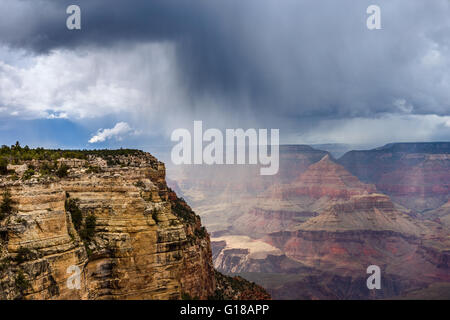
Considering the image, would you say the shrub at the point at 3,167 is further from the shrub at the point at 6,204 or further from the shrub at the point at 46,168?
the shrub at the point at 6,204

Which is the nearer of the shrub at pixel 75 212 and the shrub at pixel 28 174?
the shrub at pixel 28 174

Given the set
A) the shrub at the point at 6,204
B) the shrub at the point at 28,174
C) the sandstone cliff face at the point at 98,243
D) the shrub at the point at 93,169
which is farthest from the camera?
the shrub at the point at 93,169

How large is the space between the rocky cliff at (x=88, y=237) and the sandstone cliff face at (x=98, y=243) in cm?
5

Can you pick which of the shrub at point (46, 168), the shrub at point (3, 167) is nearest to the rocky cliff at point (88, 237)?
the shrub at point (46, 168)

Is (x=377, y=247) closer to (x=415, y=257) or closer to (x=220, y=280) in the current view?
(x=415, y=257)

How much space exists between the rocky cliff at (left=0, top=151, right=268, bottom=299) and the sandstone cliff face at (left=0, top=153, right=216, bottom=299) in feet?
0.17

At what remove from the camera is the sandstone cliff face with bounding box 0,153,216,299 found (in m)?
24.7

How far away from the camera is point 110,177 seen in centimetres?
3466

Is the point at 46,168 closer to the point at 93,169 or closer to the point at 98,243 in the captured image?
the point at 93,169

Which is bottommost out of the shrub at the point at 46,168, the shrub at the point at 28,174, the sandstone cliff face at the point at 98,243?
the sandstone cliff face at the point at 98,243

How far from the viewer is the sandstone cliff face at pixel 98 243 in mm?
24688

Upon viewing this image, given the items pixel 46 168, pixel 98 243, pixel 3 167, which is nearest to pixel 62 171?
pixel 46 168

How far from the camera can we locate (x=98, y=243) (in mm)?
31531

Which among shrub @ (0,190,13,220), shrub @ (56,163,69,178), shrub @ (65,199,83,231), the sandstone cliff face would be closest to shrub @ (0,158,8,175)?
the sandstone cliff face
